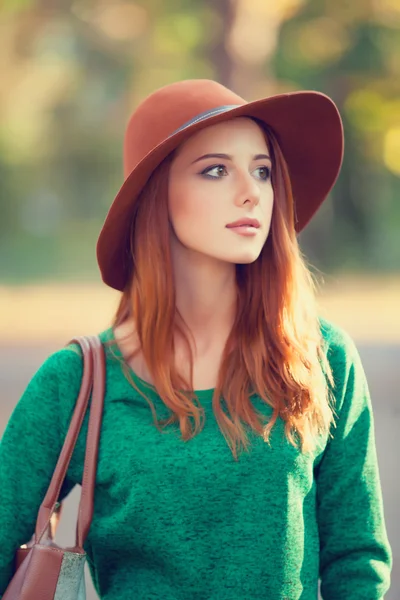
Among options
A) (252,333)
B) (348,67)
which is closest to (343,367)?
(252,333)

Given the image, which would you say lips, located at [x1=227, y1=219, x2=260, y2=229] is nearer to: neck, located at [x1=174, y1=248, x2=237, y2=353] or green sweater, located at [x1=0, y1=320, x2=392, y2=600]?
neck, located at [x1=174, y1=248, x2=237, y2=353]

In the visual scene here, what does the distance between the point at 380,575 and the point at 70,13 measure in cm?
2377

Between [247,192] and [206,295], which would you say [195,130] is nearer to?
[247,192]

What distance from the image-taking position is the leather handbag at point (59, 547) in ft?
7.75

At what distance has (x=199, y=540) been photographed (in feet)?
7.86

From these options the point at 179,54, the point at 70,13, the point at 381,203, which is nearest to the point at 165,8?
the point at 179,54

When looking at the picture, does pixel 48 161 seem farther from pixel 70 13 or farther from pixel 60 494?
pixel 60 494

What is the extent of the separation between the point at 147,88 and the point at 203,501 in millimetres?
24314

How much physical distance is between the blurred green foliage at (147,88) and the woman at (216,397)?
12975 mm

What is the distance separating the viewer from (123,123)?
30.8 meters

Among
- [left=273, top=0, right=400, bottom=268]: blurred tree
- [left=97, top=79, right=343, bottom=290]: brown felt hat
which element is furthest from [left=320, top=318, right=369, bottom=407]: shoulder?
[left=273, top=0, right=400, bottom=268]: blurred tree

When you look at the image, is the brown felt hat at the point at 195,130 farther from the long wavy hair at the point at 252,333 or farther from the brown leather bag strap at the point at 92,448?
the brown leather bag strap at the point at 92,448

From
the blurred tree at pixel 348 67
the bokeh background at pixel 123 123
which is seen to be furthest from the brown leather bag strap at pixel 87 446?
the blurred tree at pixel 348 67

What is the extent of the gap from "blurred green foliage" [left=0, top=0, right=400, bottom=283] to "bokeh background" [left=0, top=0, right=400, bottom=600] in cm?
4
